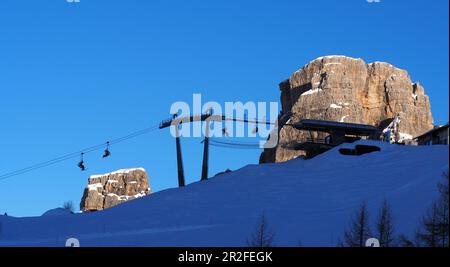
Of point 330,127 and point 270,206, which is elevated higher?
point 330,127

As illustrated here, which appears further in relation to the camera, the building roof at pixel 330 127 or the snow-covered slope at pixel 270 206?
the building roof at pixel 330 127

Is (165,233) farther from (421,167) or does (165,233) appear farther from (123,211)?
(421,167)

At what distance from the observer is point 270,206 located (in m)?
67.0

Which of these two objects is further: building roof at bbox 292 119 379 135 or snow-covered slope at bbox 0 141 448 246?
building roof at bbox 292 119 379 135

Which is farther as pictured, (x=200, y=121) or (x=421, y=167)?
(x=200, y=121)

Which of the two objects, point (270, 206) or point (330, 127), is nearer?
point (270, 206)

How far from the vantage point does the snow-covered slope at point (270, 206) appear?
183ft

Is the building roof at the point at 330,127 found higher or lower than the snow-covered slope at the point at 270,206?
higher

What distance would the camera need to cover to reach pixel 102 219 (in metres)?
69.2

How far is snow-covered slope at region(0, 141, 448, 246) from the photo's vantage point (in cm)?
5591
